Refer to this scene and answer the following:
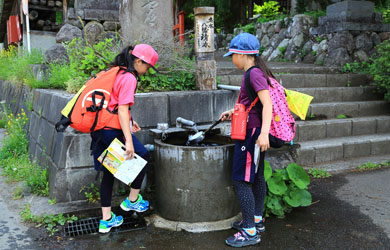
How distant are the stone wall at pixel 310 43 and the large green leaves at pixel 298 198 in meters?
5.64

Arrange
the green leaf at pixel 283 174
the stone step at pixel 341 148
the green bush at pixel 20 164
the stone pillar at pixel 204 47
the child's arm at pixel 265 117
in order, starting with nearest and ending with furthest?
the child's arm at pixel 265 117 < the green leaf at pixel 283 174 < the green bush at pixel 20 164 < the stone pillar at pixel 204 47 < the stone step at pixel 341 148

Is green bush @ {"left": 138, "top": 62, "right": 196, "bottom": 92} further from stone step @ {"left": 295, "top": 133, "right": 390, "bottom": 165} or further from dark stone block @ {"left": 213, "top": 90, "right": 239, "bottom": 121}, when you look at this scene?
stone step @ {"left": 295, "top": 133, "right": 390, "bottom": 165}

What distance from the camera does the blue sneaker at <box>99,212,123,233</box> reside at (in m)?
3.56

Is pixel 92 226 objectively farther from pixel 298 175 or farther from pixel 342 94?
pixel 342 94

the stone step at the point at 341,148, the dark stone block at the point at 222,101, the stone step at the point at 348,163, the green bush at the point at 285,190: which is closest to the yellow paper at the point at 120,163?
the green bush at the point at 285,190

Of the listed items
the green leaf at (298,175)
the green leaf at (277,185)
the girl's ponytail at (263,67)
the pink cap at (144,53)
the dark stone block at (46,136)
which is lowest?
the green leaf at (277,185)

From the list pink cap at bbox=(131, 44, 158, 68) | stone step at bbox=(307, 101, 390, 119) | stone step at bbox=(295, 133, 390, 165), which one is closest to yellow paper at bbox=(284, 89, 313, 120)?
pink cap at bbox=(131, 44, 158, 68)

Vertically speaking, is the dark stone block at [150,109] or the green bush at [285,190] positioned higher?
the dark stone block at [150,109]

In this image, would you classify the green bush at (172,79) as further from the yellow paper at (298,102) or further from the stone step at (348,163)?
the stone step at (348,163)

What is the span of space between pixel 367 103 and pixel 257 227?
477 centimetres

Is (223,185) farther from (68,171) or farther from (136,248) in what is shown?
(68,171)

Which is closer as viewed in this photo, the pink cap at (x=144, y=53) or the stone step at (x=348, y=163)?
the pink cap at (x=144, y=53)

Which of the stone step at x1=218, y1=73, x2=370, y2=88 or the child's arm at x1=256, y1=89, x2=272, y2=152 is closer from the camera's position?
the child's arm at x1=256, y1=89, x2=272, y2=152

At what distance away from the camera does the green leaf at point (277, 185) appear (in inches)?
152
